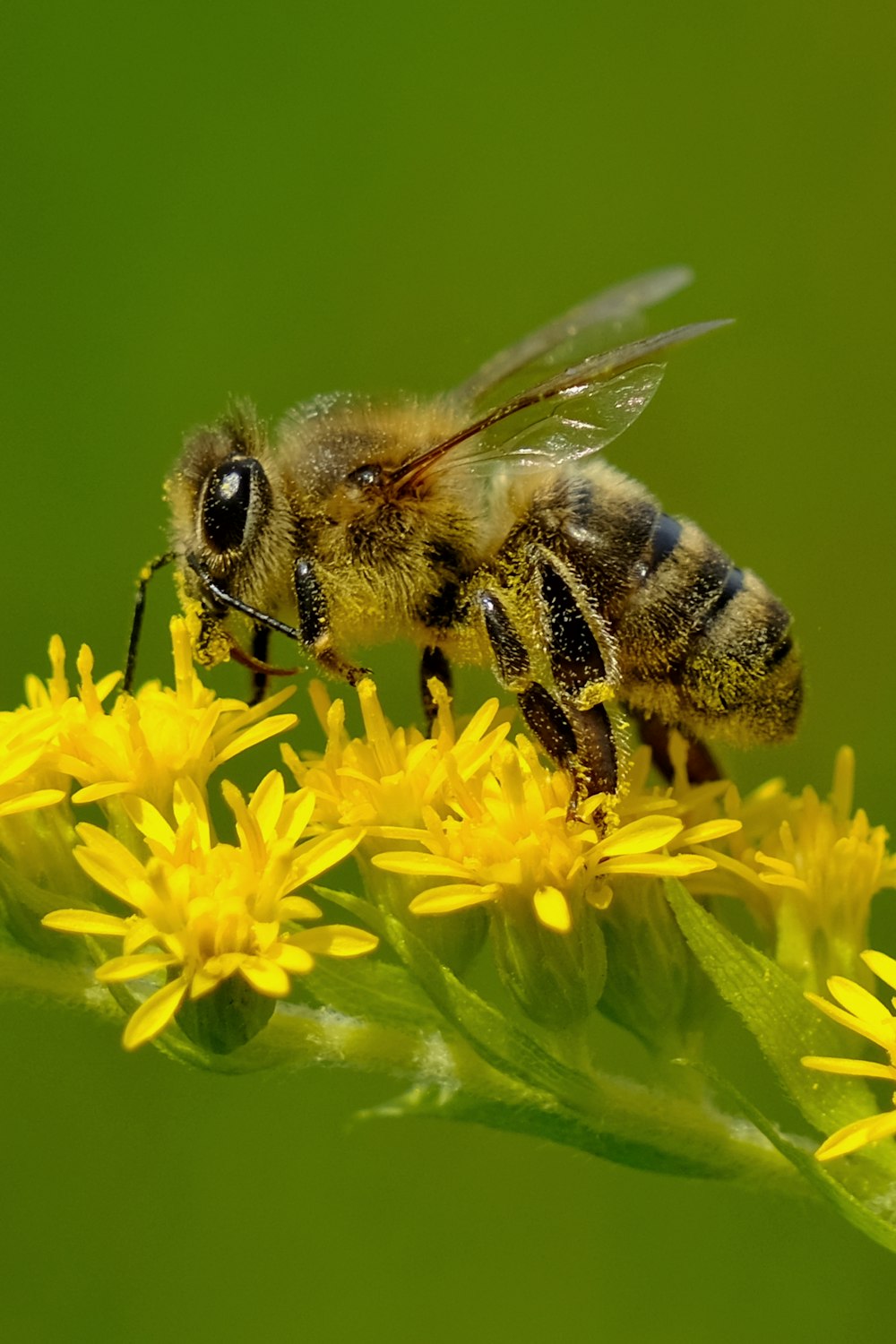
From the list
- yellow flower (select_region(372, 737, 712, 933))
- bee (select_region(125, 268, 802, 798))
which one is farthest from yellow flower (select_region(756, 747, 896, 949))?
yellow flower (select_region(372, 737, 712, 933))

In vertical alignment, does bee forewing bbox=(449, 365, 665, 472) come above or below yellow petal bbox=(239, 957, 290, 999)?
above

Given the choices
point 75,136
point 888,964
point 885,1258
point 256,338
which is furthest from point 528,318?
point 888,964

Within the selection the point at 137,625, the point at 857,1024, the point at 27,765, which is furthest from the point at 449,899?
the point at 137,625

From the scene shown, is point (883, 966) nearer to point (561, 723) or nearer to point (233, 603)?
point (561, 723)

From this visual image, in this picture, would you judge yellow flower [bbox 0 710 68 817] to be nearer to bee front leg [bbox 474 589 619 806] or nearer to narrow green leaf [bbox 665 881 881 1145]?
bee front leg [bbox 474 589 619 806]

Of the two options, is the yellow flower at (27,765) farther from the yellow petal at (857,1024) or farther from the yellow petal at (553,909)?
the yellow petal at (857,1024)
